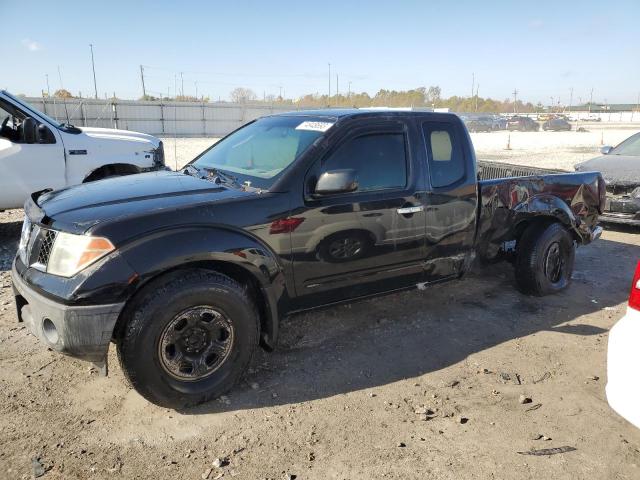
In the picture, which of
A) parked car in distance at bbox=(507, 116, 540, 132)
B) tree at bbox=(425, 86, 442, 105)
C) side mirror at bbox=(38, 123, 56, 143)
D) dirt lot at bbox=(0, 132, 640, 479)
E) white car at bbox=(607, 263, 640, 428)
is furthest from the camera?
tree at bbox=(425, 86, 442, 105)

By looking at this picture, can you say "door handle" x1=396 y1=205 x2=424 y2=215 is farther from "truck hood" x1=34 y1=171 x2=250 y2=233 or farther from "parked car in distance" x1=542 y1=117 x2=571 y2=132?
"parked car in distance" x1=542 y1=117 x2=571 y2=132

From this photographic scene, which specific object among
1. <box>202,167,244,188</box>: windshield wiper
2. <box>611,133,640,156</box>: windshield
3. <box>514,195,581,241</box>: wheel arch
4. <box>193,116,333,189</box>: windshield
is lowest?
<box>514,195,581,241</box>: wheel arch

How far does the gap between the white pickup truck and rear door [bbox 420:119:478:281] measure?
4654 mm

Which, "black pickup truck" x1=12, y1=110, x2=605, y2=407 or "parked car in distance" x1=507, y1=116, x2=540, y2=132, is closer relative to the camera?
"black pickup truck" x1=12, y1=110, x2=605, y2=407

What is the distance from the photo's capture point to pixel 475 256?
4684 millimetres

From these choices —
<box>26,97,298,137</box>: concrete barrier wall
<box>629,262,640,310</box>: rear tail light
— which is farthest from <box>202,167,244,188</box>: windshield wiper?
<box>26,97,298,137</box>: concrete barrier wall

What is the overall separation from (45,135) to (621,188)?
8.60 metres

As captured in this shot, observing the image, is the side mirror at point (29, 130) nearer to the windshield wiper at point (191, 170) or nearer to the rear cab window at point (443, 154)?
the windshield wiper at point (191, 170)

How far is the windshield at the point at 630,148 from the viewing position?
9356mm

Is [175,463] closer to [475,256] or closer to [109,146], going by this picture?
[475,256]

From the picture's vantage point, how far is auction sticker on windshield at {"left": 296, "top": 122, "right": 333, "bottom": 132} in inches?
150

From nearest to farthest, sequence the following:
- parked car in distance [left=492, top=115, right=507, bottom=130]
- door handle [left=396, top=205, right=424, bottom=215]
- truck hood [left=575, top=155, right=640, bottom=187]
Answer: door handle [left=396, top=205, right=424, bottom=215] → truck hood [left=575, top=155, right=640, bottom=187] → parked car in distance [left=492, top=115, right=507, bottom=130]

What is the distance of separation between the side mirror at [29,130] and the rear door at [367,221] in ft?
15.5

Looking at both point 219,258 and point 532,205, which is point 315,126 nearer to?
point 219,258
